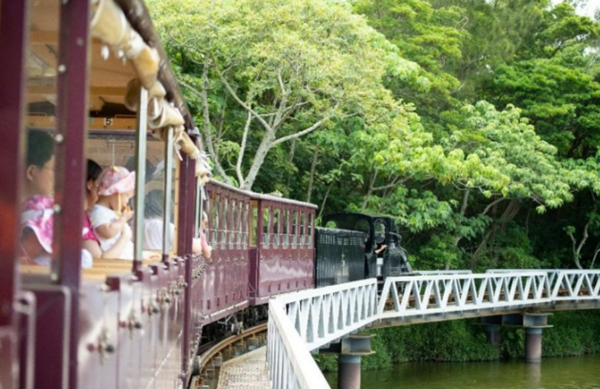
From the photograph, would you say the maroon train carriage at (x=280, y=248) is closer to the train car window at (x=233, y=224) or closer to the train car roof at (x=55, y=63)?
the train car window at (x=233, y=224)

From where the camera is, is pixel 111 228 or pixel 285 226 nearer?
pixel 111 228

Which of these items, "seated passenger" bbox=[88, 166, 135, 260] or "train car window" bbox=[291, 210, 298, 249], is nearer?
"seated passenger" bbox=[88, 166, 135, 260]

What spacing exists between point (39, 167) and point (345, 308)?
54.9 feet

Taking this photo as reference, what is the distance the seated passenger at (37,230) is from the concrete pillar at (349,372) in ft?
62.7

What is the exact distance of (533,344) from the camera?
33.5 metres

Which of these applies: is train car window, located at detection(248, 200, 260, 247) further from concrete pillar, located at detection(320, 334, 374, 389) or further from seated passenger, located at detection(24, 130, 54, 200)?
seated passenger, located at detection(24, 130, 54, 200)

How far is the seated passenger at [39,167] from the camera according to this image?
312 cm

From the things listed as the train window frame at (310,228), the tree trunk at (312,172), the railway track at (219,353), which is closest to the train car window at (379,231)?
the train window frame at (310,228)

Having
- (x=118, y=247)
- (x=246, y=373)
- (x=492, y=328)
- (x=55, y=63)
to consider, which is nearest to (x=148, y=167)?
(x=118, y=247)

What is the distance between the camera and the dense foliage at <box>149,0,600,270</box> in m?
→ 23.7

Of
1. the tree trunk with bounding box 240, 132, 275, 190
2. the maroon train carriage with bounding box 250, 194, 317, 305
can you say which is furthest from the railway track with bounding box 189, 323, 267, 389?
the tree trunk with bounding box 240, 132, 275, 190

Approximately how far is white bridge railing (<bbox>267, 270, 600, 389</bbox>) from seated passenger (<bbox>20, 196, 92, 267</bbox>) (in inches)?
93.6

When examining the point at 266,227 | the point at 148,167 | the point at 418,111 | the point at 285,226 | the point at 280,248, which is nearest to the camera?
the point at 148,167

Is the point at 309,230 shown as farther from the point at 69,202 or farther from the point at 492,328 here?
the point at 69,202
